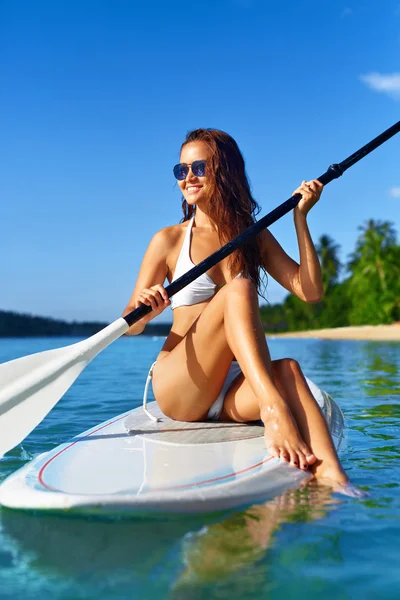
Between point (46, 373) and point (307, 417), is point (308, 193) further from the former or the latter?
point (46, 373)

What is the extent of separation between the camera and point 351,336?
1256 inches

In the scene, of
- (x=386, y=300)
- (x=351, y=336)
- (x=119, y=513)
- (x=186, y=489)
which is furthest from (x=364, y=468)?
(x=386, y=300)

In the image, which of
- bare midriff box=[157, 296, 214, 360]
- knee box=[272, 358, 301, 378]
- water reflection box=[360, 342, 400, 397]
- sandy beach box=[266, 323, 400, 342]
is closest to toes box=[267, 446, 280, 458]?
knee box=[272, 358, 301, 378]

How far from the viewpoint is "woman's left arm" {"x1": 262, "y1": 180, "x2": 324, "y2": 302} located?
2.80 m

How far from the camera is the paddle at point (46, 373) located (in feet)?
8.59

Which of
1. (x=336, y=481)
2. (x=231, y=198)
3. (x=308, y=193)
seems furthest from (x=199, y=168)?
(x=336, y=481)

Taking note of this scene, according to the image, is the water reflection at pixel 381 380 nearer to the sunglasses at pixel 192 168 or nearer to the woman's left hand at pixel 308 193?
the woman's left hand at pixel 308 193

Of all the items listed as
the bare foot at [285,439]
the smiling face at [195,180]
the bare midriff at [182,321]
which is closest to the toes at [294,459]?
the bare foot at [285,439]

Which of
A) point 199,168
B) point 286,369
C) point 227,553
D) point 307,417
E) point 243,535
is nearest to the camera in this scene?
point 227,553

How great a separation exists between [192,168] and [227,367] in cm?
94

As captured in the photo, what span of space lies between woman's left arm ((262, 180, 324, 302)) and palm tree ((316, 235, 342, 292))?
39.1 metres

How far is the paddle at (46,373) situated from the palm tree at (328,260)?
129 ft

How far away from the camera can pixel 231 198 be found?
9.77 feet

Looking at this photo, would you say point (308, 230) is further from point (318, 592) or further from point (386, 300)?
point (386, 300)
